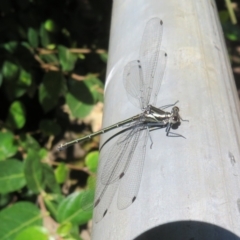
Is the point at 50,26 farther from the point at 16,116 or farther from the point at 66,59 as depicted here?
the point at 16,116

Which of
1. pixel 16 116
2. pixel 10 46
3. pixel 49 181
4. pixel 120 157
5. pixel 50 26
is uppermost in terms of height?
pixel 50 26

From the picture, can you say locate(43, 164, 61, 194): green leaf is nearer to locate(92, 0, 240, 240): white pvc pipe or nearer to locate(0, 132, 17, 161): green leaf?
locate(0, 132, 17, 161): green leaf

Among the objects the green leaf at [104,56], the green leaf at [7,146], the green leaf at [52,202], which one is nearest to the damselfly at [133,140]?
A: the green leaf at [52,202]

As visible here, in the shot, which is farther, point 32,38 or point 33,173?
point 32,38

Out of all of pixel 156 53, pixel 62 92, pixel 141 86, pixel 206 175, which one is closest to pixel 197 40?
pixel 156 53

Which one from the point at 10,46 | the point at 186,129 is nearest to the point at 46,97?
the point at 10,46

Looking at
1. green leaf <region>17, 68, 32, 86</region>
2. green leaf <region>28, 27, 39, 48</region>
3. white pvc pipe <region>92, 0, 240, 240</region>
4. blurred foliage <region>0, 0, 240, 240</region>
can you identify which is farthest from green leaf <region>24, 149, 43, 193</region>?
white pvc pipe <region>92, 0, 240, 240</region>
